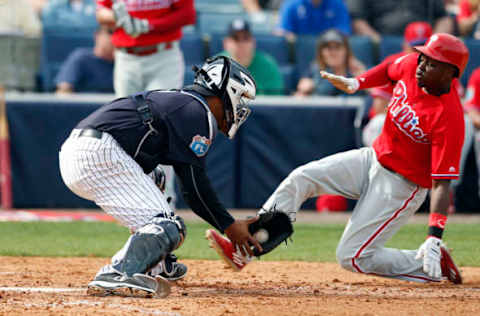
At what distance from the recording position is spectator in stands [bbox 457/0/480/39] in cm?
1160

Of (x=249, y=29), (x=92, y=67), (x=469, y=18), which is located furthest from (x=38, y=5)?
(x=469, y=18)

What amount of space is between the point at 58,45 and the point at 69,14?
43.7 inches

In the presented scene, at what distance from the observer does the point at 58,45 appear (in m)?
10.3

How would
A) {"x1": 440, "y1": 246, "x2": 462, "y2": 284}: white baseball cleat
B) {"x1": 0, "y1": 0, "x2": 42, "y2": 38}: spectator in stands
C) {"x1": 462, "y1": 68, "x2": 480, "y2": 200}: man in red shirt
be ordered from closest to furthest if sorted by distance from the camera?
{"x1": 440, "y1": 246, "x2": 462, "y2": 284}: white baseball cleat → {"x1": 462, "y1": 68, "x2": 480, "y2": 200}: man in red shirt → {"x1": 0, "y1": 0, "x2": 42, "y2": 38}: spectator in stands

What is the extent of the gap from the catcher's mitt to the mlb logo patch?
2.40ft

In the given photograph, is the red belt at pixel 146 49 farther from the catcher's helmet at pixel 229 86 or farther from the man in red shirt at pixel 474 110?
the man in red shirt at pixel 474 110

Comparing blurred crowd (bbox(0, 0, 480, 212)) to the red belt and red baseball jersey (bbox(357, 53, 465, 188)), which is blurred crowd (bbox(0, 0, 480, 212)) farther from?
red baseball jersey (bbox(357, 53, 465, 188))

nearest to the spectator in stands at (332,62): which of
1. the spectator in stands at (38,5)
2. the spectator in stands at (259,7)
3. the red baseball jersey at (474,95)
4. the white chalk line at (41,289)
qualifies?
the red baseball jersey at (474,95)

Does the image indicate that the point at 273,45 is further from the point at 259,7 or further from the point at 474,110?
the point at 474,110

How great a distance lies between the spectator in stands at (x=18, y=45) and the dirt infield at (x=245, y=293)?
413 cm

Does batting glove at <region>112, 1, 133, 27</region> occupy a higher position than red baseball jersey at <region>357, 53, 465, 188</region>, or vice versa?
batting glove at <region>112, 1, 133, 27</region>

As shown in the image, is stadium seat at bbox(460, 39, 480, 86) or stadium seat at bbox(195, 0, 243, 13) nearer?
stadium seat at bbox(460, 39, 480, 86)

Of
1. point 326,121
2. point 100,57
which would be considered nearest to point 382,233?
point 326,121

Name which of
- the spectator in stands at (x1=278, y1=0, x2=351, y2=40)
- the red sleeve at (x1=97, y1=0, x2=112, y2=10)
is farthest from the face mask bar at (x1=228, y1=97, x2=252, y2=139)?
Result: the spectator in stands at (x1=278, y1=0, x2=351, y2=40)
